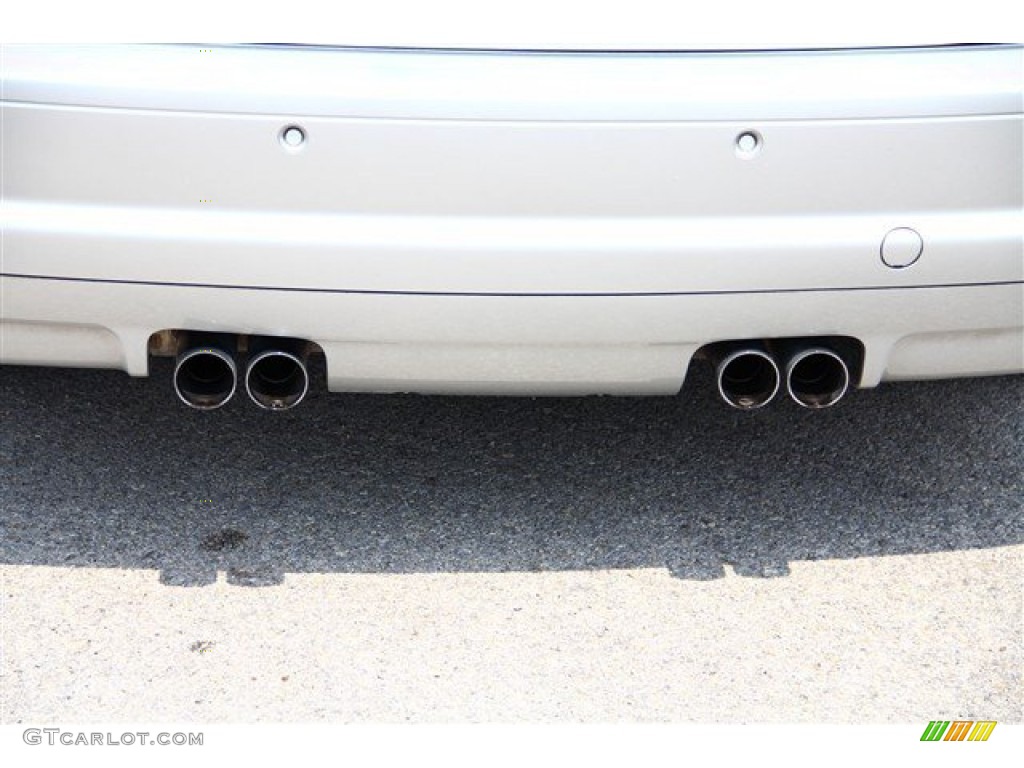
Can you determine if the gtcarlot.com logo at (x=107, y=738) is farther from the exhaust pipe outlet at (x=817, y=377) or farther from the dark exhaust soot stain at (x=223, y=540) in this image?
the exhaust pipe outlet at (x=817, y=377)

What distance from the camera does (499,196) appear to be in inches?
106

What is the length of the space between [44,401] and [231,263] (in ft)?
3.98

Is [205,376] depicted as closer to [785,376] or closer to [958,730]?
[785,376]

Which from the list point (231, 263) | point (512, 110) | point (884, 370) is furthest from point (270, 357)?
point (884, 370)

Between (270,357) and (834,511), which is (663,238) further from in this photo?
(834,511)

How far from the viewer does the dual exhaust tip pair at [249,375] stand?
113 inches

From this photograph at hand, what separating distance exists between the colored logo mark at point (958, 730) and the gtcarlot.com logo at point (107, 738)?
4.08 feet

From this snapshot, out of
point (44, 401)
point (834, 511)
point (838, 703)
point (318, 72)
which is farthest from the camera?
point (44, 401)

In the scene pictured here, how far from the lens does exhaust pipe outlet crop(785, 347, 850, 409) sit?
9.60 feet

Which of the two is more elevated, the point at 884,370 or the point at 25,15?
the point at 25,15

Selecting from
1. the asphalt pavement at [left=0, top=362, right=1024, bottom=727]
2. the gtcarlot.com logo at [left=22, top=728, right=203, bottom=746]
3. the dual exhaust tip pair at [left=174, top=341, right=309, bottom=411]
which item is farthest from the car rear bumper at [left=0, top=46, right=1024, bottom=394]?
the gtcarlot.com logo at [left=22, top=728, right=203, bottom=746]

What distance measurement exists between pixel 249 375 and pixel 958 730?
1.40 metres

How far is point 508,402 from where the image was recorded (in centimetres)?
381

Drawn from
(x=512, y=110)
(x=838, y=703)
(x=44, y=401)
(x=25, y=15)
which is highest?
(x=44, y=401)
